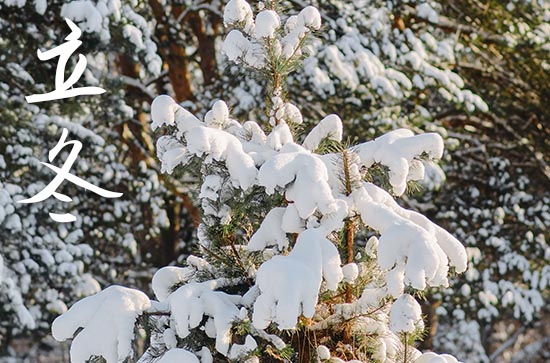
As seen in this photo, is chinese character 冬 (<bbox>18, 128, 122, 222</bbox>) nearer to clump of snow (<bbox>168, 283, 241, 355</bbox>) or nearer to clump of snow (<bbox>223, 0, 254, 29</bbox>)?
clump of snow (<bbox>223, 0, 254, 29</bbox>)

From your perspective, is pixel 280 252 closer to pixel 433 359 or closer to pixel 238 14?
pixel 433 359

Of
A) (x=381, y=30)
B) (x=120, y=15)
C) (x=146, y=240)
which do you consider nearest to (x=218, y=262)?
(x=120, y=15)

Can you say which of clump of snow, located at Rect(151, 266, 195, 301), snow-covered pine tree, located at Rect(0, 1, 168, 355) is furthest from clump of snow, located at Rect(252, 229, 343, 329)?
snow-covered pine tree, located at Rect(0, 1, 168, 355)

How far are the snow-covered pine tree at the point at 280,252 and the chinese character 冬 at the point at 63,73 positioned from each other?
4692 millimetres

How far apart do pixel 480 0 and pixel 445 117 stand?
1.34m

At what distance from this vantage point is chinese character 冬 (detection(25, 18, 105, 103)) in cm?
716

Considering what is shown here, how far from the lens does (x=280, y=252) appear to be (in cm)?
249

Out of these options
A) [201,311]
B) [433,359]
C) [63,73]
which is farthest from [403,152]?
[63,73]

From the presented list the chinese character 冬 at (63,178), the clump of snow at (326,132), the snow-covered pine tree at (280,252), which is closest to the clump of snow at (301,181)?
the snow-covered pine tree at (280,252)

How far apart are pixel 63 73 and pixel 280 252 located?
538 cm

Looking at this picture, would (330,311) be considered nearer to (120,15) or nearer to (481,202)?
(120,15)

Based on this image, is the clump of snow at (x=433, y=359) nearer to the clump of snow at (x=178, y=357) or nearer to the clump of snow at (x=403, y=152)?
the clump of snow at (x=403, y=152)

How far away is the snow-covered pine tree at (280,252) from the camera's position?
7.06 ft

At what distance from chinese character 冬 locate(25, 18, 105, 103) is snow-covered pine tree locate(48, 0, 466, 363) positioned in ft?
15.4
